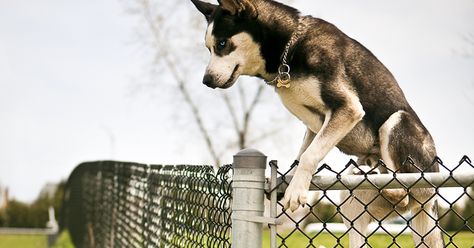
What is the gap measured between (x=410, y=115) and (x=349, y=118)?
2.20 ft

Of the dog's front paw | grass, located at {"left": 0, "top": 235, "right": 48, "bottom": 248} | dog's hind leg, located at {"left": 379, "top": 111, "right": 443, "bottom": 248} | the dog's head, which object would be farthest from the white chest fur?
grass, located at {"left": 0, "top": 235, "right": 48, "bottom": 248}

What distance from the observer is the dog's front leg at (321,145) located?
9.73ft

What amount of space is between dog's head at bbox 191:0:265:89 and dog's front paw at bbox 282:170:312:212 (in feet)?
4.66

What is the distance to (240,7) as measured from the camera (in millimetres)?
4414

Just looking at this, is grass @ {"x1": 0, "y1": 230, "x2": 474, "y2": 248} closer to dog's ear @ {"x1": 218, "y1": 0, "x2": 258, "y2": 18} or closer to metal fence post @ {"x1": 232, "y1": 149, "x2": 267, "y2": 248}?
metal fence post @ {"x1": 232, "y1": 149, "x2": 267, "y2": 248}

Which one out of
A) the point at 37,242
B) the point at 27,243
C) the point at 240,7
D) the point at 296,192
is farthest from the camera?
the point at 27,243

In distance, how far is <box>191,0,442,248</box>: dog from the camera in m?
4.20

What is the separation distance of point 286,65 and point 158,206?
5.42 feet

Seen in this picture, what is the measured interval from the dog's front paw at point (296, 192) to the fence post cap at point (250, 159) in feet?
0.69

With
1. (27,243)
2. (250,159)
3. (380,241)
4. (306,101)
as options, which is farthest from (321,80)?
(27,243)

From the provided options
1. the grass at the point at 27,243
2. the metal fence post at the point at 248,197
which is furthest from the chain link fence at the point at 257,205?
the grass at the point at 27,243

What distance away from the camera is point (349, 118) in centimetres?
400

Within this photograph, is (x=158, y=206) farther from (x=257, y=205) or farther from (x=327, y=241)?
(x=327, y=241)

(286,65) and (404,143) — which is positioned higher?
(286,65)
